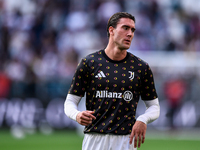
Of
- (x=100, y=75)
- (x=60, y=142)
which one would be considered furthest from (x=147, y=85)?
(x=60, y=142)

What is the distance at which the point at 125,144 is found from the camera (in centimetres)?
435

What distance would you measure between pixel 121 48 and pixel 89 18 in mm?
11381

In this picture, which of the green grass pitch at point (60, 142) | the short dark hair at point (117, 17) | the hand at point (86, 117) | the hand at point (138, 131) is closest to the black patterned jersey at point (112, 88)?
the hand at point (138, 131)

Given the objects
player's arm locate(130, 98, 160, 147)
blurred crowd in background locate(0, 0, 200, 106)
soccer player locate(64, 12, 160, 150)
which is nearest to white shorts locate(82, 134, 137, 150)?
soccer player locate(64, 12, 160, 150)

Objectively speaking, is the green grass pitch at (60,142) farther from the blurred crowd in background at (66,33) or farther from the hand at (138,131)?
the hand at (138,131)

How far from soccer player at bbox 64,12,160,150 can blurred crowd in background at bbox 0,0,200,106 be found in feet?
27.5

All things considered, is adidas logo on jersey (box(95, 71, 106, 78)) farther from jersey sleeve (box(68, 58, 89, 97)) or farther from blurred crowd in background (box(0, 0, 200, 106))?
blurred crowd in background (box(0, 0, 200, 106))

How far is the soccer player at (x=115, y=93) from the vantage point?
435cm

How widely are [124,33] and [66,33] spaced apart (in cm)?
1112

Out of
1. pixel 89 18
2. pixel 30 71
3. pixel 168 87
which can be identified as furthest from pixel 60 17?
pixel 168 87

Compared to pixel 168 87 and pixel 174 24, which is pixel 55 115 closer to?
pixel 168 87

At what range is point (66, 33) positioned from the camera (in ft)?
50.9

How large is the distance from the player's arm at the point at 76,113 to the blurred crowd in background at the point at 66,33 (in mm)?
8368

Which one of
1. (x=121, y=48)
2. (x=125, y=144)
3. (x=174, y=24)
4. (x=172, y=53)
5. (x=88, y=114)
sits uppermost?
(x=174, y=24)
